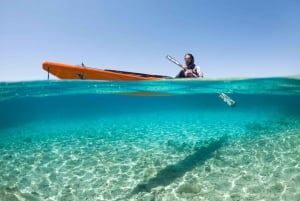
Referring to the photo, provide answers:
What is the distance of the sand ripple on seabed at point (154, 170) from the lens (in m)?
7.57

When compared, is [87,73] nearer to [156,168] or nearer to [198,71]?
[198,71]

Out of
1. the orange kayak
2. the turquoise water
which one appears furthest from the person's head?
the turquoise water

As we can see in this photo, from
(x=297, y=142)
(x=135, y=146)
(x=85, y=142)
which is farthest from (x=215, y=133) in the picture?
(x=85, y=142)

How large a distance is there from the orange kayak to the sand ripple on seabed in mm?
6306

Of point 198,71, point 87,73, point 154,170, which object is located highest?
point 198,71

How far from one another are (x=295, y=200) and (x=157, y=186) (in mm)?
3823

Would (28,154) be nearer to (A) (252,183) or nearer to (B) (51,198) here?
(B) (51,198)

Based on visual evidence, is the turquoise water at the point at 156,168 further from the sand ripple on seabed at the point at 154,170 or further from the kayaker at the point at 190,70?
the kayaker at the point at 190,70

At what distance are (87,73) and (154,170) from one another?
11242mm

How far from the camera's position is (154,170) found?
30.5ft

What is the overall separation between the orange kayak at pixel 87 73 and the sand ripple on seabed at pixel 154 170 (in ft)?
20.7

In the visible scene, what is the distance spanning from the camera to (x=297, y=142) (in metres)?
12.4

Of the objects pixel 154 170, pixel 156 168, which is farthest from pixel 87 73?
pixel 154 170

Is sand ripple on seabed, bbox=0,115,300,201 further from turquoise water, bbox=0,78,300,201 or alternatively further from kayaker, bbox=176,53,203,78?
kayaker, bbox=176,53,203,78
